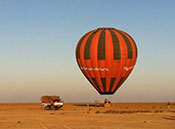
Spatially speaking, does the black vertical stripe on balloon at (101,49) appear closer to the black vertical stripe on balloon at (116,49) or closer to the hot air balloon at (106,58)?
the hot air balloon at (106,58)

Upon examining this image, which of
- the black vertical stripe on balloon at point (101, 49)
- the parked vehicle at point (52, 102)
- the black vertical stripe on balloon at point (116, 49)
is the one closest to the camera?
the black vertical stripe on balloon at point (116, 49)

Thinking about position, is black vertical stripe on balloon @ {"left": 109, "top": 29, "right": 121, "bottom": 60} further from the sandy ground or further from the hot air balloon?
the sandy ground

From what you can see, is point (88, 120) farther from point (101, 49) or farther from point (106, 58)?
point (101, 49)

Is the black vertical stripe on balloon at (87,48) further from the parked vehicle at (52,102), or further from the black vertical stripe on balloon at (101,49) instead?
the parked vehicle at (52,102)

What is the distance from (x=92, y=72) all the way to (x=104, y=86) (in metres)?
3.45

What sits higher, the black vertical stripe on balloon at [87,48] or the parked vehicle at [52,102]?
the black vertical stripe on balloon at [87,48]

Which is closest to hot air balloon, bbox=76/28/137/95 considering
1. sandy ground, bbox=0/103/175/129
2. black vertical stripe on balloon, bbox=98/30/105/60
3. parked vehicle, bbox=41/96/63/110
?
black vertical stripe on balloon, bbox=98/30/105/60

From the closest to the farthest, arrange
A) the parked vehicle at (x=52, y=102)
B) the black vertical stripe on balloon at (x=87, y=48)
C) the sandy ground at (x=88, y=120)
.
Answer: the sandy ground at (x=88, y=120)
the black vertical stripe on balloon at (x=87, y=48)
the parked vehicle at (x=52, y=102)

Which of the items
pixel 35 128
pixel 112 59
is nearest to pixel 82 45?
pixel 112 59

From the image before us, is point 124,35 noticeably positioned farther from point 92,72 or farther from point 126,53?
point 92,72

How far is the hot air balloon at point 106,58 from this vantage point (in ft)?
192

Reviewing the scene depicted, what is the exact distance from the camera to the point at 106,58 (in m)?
58.5

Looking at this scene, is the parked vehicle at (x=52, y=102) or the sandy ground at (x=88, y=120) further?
the parked vehicle at (x=52, y=102)

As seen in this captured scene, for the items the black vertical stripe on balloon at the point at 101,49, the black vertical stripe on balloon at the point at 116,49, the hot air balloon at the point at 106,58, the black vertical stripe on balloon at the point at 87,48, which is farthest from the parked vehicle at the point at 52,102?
the black vertical stripe on balloon at the point at 116,49
